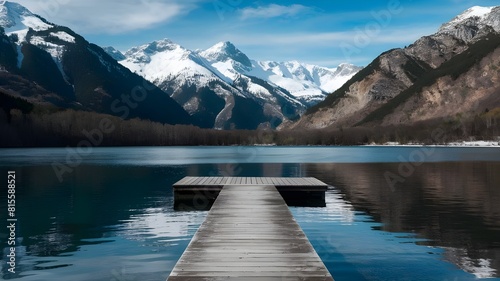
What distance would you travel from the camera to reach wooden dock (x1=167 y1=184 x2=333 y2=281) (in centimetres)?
1279

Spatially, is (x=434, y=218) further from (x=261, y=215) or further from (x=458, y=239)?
(x=261, y=215)

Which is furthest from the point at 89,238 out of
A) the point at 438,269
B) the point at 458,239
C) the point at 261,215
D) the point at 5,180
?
the point at 5,180

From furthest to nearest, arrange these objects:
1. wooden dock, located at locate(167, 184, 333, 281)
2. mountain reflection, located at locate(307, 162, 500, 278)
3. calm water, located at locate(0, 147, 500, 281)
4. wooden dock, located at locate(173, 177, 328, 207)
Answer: wooden dock, located at locate(173, 177, 328, 207)
mountain reflection, located at locate(307, 162, 500, 278)
calm water, located at locate(0, 147, 500, 281)
wooden dock, located at locate(167, 184, 333, 281)

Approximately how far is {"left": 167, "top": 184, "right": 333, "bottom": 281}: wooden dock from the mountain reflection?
672 centimetres

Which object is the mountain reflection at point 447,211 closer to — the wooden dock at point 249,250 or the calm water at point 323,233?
the calm water at point 323,233

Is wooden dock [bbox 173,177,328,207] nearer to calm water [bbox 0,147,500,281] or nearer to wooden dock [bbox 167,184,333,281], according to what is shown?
calm water [bbox 0,147,500,281]

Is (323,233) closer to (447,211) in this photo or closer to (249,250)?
(447,211)

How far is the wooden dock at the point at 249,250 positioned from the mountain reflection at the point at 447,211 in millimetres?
6716

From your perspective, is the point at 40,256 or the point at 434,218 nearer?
the point at 40,256

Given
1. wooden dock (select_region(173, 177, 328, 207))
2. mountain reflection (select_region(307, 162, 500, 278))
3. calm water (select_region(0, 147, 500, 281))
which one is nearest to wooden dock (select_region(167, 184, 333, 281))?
calm water (select_region(0, 147, 500, 281))

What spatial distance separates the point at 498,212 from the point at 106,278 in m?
23.8

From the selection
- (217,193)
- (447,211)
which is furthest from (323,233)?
(217,193)

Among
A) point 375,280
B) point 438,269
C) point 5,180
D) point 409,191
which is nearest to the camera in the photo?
point 375,280

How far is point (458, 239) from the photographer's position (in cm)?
2302
